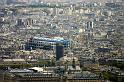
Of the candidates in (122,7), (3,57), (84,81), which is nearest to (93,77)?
(84,81)

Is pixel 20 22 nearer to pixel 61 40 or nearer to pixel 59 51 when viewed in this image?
→ pixel 61 40

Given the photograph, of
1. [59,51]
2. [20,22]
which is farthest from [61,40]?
[20,22]

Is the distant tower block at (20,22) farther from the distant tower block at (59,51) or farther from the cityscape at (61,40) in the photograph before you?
the distant tower block at (59,51)

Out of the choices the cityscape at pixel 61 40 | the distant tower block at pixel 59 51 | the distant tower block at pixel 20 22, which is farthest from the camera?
the distant tower block at pixel 20 22

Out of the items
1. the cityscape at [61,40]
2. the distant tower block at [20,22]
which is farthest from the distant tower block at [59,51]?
the distant tower block at [20,22]

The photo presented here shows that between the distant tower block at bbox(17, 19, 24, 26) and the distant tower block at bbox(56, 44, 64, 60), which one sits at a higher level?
the distant tower block at bbox(56, 44, 64, 60)

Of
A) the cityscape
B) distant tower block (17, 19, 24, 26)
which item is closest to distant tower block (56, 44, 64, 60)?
the cityscape

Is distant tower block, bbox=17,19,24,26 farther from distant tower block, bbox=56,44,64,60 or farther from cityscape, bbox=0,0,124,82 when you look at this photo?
distant tower block, bbox=56,44,64,60

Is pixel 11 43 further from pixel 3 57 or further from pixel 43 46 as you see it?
pixel 3 57
